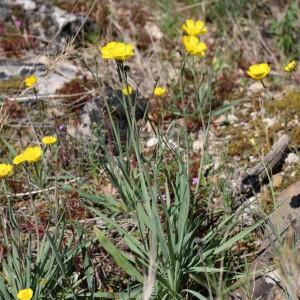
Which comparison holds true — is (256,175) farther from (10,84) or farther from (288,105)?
(10,84)

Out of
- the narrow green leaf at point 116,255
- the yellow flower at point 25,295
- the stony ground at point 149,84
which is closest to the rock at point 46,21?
the stony ground at point 149,84

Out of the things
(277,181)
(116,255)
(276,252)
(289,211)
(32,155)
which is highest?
(32,155)

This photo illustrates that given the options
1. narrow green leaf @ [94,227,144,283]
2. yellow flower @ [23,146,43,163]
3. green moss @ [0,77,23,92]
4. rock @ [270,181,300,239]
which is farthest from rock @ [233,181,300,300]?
green moss @ [0,77,23,92]

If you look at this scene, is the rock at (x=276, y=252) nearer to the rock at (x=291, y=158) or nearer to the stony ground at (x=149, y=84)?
the stony ground at (x=149, y=84)

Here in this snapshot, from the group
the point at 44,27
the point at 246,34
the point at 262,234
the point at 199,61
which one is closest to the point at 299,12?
the point at 246,34

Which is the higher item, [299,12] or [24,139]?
[299,12]

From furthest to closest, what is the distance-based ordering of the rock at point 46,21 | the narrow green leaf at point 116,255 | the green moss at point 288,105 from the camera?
1. the rock at point 46,21
2. the green moss at point 288,105
3. the narrow green leaf at point 116,255

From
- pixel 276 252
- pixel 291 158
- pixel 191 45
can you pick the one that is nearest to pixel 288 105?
pixel 291 158

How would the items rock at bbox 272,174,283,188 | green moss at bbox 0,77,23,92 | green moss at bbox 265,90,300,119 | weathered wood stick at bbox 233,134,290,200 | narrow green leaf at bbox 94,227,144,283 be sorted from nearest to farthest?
narrow green leaf at bbox 94,227,144,283 → weathered wood stick at bbox 233,134,290,200 → rock at bbox 272,174,283,188 → green moss at bbox 265,90,300,119 → green moss at bbox 0,77,23,92

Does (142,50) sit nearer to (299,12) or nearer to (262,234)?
(299,12)

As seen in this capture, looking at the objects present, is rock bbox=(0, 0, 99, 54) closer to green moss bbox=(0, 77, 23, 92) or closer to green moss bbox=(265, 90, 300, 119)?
green moss bbox=(0, 77, 23, 92)

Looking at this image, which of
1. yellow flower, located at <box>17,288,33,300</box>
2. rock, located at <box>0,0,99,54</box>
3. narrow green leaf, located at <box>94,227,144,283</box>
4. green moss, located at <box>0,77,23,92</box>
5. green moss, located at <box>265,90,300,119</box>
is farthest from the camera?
rock, located at <box>0,0,99,54</box>
